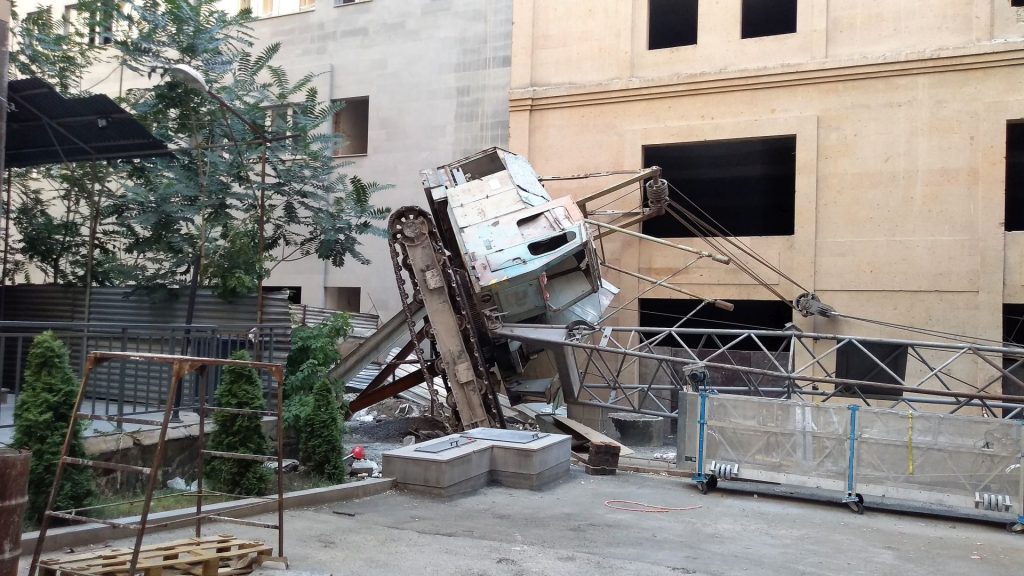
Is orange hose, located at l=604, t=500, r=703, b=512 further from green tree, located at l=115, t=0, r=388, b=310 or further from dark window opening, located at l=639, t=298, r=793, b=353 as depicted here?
dark window opening, located at l=639, t=298, r=793, b=353

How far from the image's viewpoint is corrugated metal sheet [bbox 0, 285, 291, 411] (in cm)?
1066

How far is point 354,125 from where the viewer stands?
77.5 feet

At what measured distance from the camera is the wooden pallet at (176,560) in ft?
17.9

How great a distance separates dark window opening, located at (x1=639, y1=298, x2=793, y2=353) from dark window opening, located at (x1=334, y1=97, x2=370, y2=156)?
9.66 m

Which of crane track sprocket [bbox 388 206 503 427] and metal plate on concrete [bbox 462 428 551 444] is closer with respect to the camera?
metal plate on concrete [bbox 462 428 551 444]

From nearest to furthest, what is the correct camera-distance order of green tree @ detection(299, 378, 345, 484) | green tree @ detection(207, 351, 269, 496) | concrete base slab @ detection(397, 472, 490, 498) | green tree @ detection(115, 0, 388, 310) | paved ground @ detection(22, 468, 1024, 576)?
paved ground @ detection(22, 468, 1024, 576) < green tree @ detection(207, 351, 269, 496) < concrete base slab @ detection(397, 472, 490, 498) < green tree @ detection(299, 378, 345, 484) < green tree @ detection(115, 0, 388, 310)

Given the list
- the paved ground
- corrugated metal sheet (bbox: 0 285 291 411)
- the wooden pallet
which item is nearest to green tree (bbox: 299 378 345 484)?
the paved ground

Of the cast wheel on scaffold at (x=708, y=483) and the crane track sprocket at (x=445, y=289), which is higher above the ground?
the crane track sprocket at (x=445, y=289)

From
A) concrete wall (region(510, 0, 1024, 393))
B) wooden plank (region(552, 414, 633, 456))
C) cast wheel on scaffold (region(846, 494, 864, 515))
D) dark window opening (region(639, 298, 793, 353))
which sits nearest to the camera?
cast wheel on scaffold (region(846, 494, 864, 515))

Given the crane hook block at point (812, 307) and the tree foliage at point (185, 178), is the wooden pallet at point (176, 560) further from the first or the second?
the crane hook block at point (812, 307)

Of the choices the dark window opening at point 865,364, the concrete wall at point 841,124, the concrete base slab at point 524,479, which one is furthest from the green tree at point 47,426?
the concrete wall at point 841,124

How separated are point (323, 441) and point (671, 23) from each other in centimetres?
1597

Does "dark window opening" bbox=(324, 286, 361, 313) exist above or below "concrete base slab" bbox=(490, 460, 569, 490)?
above

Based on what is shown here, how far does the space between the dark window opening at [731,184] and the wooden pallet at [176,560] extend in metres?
15.3
